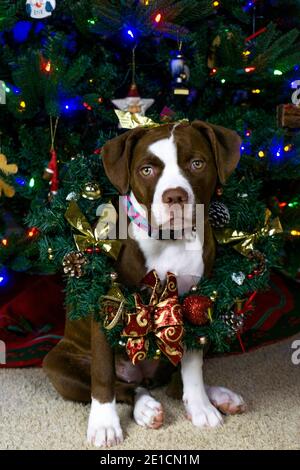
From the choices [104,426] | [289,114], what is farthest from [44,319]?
[289,114]

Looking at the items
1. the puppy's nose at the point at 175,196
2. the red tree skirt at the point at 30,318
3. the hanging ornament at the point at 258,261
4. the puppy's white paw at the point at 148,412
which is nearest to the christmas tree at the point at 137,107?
the hanging ornament at the point at 258,261

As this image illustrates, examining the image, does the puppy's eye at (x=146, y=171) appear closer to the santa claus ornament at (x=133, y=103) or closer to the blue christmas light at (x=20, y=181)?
the santa claus ornament at (x=133, y=103)

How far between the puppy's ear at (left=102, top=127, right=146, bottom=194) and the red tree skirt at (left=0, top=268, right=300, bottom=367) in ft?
3.04

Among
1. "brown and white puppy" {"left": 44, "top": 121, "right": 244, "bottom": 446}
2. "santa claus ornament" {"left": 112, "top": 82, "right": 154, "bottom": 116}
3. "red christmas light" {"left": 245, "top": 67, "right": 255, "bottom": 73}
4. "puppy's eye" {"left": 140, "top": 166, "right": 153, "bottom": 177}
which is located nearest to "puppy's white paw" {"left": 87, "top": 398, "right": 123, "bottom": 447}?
"brown and white puppy" {"left": 44, "top": 121, "right": 244, "bottom": 446}

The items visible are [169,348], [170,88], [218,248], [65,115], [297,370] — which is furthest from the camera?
[170,88]

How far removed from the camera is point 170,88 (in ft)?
→ 9.46

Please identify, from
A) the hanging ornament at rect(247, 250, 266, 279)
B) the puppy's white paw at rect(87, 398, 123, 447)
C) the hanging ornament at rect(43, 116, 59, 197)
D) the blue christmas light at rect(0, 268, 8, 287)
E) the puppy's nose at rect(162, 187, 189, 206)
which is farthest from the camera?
the blue christmas light at rect(0, 268, 8, 287)

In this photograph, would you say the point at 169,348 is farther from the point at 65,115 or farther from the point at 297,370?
the point at 65,115

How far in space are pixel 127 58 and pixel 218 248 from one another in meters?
1.18

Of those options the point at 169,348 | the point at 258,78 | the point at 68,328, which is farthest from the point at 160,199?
the point at 258,78

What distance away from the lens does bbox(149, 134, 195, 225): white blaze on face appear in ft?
5.45

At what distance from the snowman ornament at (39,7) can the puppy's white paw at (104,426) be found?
4.88 feet

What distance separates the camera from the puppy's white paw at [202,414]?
6.10ft

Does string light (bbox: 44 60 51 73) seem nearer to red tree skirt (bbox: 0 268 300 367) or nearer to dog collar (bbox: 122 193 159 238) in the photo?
dog collar (bbox: 122 193 159 238)
